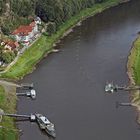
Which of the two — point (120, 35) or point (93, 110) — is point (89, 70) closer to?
point (93, 110)

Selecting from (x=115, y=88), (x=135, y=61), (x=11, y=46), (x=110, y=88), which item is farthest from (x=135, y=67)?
(x=11, y=46)

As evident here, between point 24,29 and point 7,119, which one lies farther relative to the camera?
point 24,29

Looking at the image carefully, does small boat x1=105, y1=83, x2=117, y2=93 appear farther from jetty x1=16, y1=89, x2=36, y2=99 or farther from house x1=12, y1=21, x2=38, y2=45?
house x1=12, y1=21, x2=38, y2=45

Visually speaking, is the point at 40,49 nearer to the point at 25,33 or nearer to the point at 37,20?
the point at 25,33

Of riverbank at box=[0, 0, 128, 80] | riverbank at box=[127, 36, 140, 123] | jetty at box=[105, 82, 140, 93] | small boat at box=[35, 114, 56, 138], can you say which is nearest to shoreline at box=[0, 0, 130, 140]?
riverbank at box=[0, 0, 128, 80]

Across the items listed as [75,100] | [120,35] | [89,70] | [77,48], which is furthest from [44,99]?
[120,35]

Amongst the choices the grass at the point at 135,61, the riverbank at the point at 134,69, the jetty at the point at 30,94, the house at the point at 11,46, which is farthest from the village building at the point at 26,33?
the jetty at the point at 30,94
